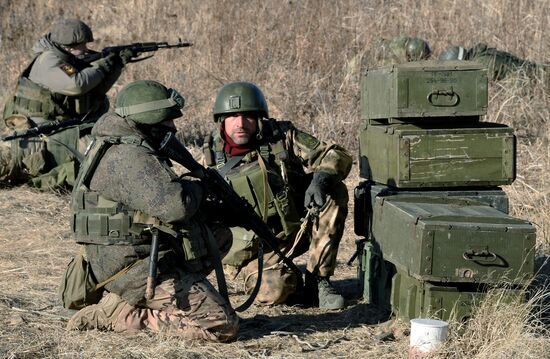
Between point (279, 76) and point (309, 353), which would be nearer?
point (309, 353)

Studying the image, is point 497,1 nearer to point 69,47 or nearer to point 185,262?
point 69,47

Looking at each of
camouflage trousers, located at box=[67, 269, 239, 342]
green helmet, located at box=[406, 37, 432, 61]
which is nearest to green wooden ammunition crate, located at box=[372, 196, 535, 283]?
camouflage trousers, located at box=[67, 269, 239, 342]

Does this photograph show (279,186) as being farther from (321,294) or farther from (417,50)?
(417,50)

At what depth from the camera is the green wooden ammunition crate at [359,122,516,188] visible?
18.8 feet

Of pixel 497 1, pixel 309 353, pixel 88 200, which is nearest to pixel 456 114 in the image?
pixel 309 353

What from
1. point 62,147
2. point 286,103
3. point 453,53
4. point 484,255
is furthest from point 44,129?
point 484,255

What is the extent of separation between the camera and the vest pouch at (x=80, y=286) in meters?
5.34

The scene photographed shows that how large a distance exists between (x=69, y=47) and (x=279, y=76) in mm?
3326

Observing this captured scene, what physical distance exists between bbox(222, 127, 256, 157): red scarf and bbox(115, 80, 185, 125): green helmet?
1.17 meters

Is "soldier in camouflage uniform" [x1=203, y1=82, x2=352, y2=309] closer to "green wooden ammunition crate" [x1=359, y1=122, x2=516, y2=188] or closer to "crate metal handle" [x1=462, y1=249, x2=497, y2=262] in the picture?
"green wooden ammunition crate" [x1=359, y1=122, x2=516, y2=188]

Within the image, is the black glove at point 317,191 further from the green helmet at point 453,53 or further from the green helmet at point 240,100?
the green helmet at point 453,53

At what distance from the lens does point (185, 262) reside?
5.30m

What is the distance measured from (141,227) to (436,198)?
1.76 meters

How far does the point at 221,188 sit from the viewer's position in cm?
531
